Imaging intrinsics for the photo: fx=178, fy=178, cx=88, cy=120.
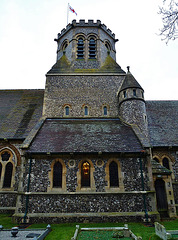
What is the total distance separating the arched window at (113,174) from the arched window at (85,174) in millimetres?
1477

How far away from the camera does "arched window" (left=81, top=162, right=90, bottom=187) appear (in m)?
11.5

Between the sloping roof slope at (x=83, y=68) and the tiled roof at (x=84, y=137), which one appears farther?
the sloping roof slope at (x=83, y=68)

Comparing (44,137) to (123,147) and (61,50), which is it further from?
(61,50)

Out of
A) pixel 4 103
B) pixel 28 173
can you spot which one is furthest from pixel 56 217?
Result: pixel 4 103

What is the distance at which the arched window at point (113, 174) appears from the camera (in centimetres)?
1156

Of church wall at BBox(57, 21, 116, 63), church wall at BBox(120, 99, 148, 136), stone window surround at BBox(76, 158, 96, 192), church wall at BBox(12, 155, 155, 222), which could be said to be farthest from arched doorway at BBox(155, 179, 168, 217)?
church wall at BBox(57, 21, 116, 63)

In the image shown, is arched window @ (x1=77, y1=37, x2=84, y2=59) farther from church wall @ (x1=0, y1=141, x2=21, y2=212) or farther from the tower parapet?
church wall @ (x1=0, y1=141, x2=21, y2=212)

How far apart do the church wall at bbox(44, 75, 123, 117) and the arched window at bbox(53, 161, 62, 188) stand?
6408mm

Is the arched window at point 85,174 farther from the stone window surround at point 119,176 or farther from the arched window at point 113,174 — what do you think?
the arched window at point 113,174

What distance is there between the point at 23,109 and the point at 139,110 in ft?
38.5

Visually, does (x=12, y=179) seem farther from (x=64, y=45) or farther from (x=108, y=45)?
(x=108, y=45)

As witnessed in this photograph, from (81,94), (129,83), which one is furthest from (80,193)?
(129,83)

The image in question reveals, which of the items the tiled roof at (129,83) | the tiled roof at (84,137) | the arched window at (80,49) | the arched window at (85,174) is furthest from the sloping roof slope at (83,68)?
the arched window at (85,174)

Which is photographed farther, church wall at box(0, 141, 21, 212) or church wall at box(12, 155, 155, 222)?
church wall at box(0, 141, 21, 212)
